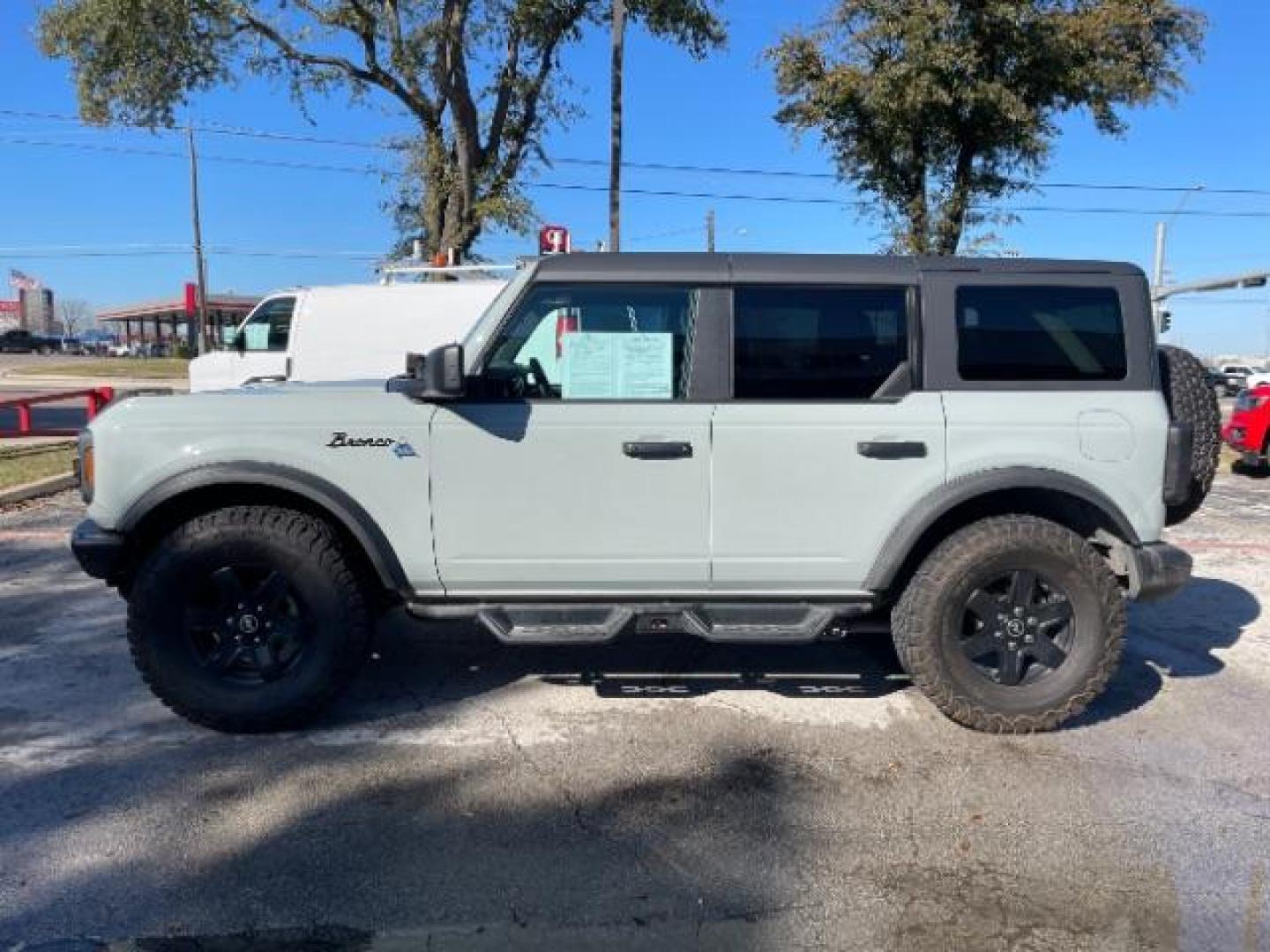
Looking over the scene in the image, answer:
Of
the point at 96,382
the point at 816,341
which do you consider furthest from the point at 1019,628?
the point at 96,382

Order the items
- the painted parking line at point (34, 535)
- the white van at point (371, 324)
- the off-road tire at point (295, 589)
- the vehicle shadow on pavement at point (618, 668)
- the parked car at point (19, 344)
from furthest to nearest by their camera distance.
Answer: the parked car at point (19, 344)
the white van at point (371, 324)
the painted parking line at point (34, 535)
the vehicle shadow on pavement at point (618, 668)
the off-road tire at point (295, 589)

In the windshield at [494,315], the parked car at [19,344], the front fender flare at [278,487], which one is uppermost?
the parked car at [19,344]

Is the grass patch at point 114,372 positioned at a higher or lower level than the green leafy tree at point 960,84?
lower

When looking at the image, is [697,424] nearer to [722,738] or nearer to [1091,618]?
[722,738]

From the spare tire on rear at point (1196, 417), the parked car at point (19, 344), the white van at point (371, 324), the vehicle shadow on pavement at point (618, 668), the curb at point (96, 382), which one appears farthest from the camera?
the parked car at point (19, 344)

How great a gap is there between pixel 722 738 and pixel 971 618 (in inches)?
46.2

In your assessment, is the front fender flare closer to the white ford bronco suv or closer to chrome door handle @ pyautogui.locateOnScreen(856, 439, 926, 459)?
the white ford bronco suv

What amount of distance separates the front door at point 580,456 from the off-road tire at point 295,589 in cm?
45

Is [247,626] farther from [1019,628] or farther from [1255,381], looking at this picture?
[1255,381]

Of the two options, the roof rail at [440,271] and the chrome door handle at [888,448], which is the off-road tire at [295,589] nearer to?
the chrome door handle at [888,448]

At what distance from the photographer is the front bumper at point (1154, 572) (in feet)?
13.2

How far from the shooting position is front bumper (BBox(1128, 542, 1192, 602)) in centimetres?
403

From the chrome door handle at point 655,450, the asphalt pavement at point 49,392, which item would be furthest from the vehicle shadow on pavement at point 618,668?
the asphalt pavement at point 49,392

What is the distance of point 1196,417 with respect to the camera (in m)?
4.28
